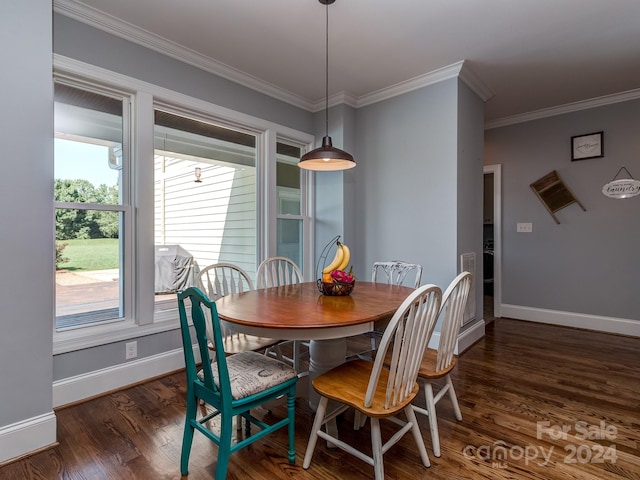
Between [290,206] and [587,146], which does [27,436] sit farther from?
[587,146]

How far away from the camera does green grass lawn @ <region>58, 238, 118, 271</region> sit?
2314 mm

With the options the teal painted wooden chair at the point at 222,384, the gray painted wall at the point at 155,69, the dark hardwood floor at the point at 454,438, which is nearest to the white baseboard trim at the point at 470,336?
the dark hardwood floor at the point at 454,438

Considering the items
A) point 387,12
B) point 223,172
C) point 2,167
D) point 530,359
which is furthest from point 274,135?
point 530,359

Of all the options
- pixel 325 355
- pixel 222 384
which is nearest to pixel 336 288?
pixel 325 355

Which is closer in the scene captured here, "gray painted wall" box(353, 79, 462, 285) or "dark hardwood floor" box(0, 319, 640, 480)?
"dark hardwood floor" box(0, 319, 640, 480)

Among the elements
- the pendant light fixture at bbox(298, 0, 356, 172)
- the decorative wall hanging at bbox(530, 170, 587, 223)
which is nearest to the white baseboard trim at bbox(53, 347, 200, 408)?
the pendant light fixture at bbox(298, 0, 356, 172)

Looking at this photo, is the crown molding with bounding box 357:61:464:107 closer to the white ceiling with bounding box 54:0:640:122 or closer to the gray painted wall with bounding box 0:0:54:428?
the white ceiling with bounding box 54:0:640:122

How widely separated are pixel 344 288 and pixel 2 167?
1915mm

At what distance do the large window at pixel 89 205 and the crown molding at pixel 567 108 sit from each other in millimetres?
4386

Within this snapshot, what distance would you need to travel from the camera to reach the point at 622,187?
12.2 ft

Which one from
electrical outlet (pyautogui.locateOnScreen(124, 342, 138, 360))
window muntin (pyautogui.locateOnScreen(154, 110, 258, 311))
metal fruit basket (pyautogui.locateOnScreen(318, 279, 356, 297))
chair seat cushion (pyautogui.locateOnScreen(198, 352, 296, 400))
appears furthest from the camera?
window muntin (pyautogui.locateOnScreen(154, 110, 258, 311))

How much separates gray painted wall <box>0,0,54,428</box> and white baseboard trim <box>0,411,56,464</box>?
1.3 inches

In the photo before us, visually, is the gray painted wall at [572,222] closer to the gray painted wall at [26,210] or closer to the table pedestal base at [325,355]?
the table pedestal base at [325,355]

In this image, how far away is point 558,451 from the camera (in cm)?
176
